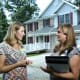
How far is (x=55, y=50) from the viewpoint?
406cm

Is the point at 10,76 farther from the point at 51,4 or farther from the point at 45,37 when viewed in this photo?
the point at 51,4

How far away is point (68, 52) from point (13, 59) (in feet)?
2.43

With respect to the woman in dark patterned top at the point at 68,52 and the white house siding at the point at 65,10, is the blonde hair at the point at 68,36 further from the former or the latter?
the white house siding at the point at 65,10

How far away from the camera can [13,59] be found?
411 centimetres

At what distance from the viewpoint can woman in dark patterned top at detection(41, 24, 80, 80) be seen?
3533 mm

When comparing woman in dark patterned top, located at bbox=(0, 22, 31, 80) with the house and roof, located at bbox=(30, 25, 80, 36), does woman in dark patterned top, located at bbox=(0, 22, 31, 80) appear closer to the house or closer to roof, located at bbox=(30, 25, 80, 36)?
the house

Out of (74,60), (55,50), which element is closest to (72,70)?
(74,60)

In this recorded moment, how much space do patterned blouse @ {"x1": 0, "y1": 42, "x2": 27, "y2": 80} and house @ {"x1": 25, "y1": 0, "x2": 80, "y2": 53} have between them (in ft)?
95.5

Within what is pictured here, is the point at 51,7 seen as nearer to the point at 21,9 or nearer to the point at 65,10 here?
the point at 65,10

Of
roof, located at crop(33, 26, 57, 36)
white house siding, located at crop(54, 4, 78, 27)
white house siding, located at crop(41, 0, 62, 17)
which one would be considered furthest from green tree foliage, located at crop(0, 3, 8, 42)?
white house siding, located at crop(54, 4, 78, 27)

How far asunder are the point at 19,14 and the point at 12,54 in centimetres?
5185

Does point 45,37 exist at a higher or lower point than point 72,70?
lower

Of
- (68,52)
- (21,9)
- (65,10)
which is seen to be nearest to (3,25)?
(21,9)

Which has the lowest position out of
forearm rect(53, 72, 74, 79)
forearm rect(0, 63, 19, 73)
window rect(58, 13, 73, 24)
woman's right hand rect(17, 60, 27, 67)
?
window rect(58, 13, 73, 24)
